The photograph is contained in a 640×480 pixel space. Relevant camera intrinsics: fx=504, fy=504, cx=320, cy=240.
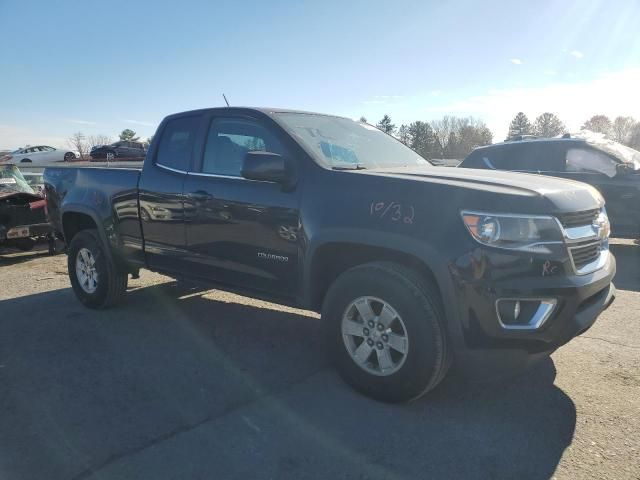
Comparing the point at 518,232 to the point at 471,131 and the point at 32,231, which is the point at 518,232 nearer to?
the point at 32,231

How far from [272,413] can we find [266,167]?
1614 mm

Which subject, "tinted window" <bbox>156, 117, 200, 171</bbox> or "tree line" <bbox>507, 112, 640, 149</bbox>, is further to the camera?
"tree line" <bbox>507, 112, 640, 149</bbox>

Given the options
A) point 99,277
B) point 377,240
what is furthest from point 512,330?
point 99,277

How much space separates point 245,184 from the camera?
3.87 meters

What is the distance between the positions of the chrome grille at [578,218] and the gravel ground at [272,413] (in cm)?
115

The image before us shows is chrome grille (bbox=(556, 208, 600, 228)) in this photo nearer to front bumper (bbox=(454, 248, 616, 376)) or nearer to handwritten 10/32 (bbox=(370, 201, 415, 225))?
front bumper (bbox=(454, 248, 616, 376))

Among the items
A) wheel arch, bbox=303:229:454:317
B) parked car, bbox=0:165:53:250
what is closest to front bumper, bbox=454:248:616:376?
wheel arch, bbox=303:229:454:317

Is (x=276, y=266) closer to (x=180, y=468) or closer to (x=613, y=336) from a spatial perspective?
(x=180, y=468)

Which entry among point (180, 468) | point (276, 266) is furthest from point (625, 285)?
point (180, 468)

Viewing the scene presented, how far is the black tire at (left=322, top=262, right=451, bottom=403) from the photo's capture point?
116 inches

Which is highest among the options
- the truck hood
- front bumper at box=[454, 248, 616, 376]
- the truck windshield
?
the truck windshield

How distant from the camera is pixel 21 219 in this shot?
8.87 meters

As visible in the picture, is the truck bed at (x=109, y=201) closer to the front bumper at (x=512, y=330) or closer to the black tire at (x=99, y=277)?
the black tire at (x=99, y=277)

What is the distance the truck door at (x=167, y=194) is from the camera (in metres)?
4.42
